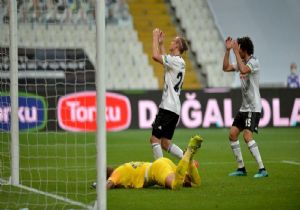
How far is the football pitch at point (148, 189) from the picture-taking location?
8047mm

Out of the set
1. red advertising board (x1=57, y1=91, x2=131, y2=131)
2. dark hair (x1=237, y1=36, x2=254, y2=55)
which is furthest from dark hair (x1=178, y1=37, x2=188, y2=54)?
red advertising board (x1=57, y1=91, x2=131, y2=131)

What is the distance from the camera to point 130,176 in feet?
30.6

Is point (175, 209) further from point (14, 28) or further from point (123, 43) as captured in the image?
point (123, 43)

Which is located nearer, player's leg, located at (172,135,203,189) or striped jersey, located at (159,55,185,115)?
player's leg, located at (172,135,203,189)

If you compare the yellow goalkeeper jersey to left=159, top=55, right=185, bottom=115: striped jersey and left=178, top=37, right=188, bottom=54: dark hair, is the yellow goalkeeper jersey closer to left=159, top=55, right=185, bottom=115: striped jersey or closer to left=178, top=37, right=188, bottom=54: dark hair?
left=159, top=55, right=185, bottom=115: striped jersey

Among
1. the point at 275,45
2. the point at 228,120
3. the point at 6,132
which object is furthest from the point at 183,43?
the point at 275,45

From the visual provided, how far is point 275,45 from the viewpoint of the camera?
86.8ft

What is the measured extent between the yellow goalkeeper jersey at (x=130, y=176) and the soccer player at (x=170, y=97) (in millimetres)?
1331

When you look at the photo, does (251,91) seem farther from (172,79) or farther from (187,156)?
(187,156)

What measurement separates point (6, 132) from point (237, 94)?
11.2m

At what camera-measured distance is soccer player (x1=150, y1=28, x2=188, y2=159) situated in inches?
409

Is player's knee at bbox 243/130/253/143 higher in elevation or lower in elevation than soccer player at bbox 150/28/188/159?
lower

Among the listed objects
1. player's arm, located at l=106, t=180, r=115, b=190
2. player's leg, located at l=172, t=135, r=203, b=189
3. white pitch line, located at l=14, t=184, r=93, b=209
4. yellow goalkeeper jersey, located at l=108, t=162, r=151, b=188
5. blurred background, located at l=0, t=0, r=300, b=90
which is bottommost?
white pitch line, located at l=14, t=184, r=93, b=209

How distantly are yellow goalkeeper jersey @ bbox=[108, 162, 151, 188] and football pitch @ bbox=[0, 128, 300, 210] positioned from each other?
0.50 ft
